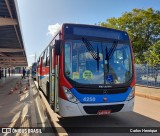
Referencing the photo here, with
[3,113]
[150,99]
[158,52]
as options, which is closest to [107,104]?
[3,113]

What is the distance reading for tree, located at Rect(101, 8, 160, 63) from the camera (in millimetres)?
32156

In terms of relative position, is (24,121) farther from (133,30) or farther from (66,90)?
(133,30)

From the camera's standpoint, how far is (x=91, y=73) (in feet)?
22.1

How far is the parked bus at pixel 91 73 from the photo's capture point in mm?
6555

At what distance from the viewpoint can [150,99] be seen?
43.8 feet

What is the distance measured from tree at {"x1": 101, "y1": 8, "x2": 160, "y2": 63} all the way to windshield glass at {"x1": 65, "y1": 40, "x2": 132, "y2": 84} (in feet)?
83.0

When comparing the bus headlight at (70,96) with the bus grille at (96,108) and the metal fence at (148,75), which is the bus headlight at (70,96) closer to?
the bus grille at (96,108)

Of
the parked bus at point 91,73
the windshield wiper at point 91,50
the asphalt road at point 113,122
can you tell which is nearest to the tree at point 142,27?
the asphalt road at point 113,122

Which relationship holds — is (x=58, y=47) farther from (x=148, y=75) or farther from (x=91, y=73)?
(x=148, y=75)

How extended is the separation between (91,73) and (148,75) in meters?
13.8

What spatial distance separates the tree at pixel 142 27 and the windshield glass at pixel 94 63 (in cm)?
2530

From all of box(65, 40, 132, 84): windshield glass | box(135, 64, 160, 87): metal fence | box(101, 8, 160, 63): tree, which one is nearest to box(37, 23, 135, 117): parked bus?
box(65, 40, 132, 84): windshield glass

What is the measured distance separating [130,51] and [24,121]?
4207mm

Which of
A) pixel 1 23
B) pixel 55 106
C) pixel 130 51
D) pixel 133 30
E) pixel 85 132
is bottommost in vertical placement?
pixel 85 132
